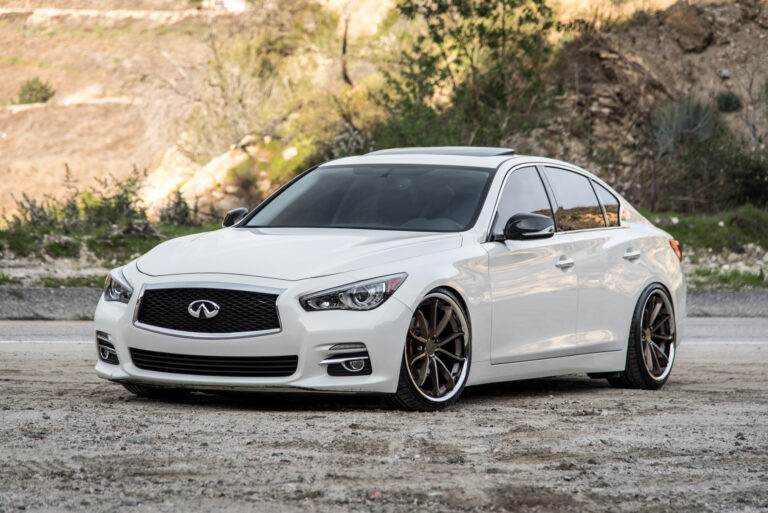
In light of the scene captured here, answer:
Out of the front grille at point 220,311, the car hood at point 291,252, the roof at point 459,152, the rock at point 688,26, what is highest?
the rock at point 688,26

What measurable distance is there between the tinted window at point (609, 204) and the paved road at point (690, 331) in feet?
10.8

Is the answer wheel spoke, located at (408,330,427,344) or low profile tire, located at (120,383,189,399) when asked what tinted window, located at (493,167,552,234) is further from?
low profile tire, located at (120,383,189,399)

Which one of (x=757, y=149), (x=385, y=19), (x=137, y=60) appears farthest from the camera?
(x=137, y=60)

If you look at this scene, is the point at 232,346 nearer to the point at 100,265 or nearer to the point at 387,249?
the point at 387,249

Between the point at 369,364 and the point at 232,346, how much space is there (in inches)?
28.6

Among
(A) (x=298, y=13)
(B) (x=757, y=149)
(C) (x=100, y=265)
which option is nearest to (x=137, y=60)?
(A) (x=298, y=13)

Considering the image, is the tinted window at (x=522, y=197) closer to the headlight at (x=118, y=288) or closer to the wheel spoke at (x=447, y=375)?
the wheel spoke at (x=447, y=375)

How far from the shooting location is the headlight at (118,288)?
6.56 metres

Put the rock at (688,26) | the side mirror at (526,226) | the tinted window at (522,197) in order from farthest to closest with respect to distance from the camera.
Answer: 1. the rock at (688,26)
2. the tinted window at (522,197)
3. the side mirror at (526,226)

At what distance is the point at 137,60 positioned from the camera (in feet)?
178

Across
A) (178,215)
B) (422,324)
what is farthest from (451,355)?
(178,215)

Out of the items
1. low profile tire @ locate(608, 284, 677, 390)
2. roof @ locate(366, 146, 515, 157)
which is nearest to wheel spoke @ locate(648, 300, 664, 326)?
low profile tire @ locate(608, 284, 677, 390)

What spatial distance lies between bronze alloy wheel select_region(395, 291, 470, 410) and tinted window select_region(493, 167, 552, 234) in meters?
0.91

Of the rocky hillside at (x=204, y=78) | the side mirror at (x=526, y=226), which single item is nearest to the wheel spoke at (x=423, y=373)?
the side mirror at (x=526, y=226)
